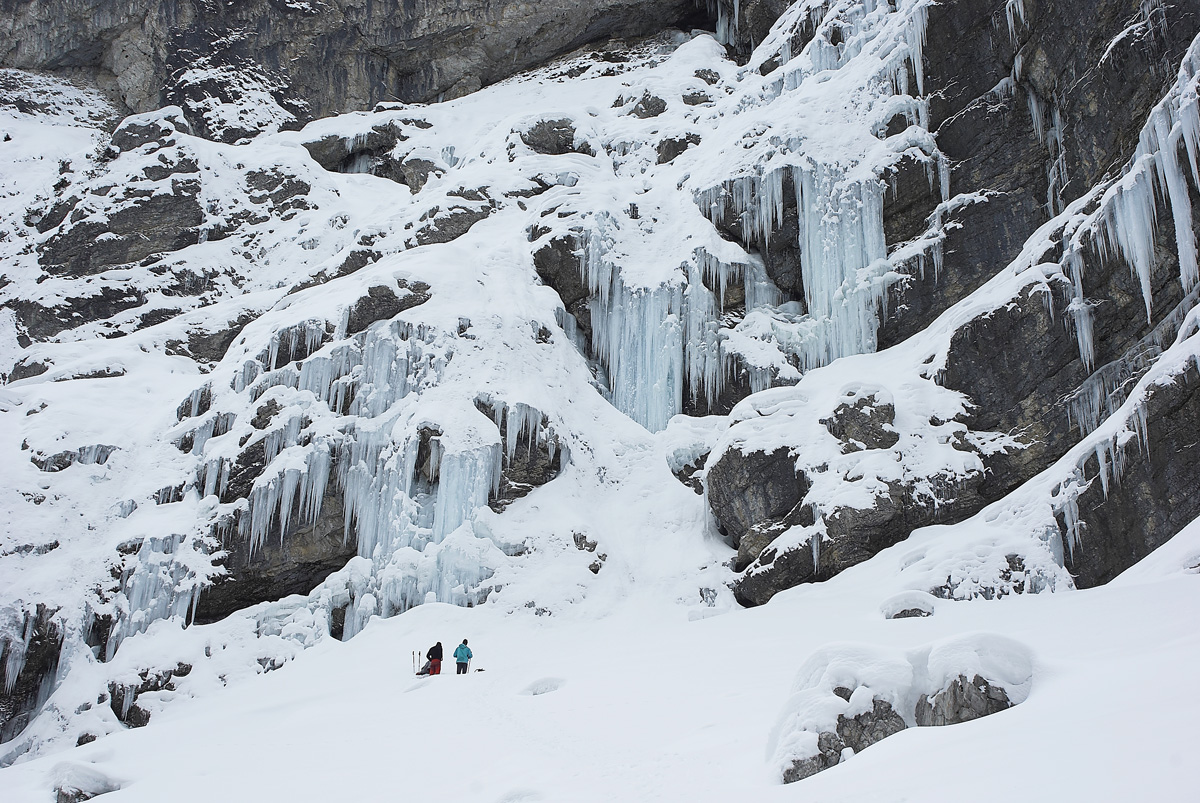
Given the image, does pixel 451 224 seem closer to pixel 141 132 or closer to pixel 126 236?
pixel 126 236

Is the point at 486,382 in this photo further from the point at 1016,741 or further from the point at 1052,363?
the point at 1016,741

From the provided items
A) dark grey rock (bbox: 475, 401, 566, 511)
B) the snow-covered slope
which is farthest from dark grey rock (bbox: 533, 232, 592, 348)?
dark grey rock (bbox: 475, 401, 566, 511)

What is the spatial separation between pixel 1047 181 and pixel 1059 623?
12.6 metres

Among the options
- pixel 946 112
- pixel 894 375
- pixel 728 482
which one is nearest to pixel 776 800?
pixel 728 482

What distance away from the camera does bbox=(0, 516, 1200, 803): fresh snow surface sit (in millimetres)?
3916

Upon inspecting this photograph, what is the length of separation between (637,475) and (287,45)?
108ft

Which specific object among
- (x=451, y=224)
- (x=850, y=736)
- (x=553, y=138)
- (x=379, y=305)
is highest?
(x=553, y=138)

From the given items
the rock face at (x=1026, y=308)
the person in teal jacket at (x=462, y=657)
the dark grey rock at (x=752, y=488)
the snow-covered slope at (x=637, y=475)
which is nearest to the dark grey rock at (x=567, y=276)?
the snow-covered slope at (x=637, y=475)

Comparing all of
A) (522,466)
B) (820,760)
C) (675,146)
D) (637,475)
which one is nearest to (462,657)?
(522,466)

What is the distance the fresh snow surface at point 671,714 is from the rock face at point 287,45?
1279 inches

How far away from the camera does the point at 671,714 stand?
7734mm

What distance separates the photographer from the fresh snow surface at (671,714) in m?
3.92

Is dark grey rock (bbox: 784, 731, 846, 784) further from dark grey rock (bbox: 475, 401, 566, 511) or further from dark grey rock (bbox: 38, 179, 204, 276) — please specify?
dark grey rock (bbox: 38, 179, 204, 276)

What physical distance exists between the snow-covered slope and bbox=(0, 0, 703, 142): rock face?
42.3ft
